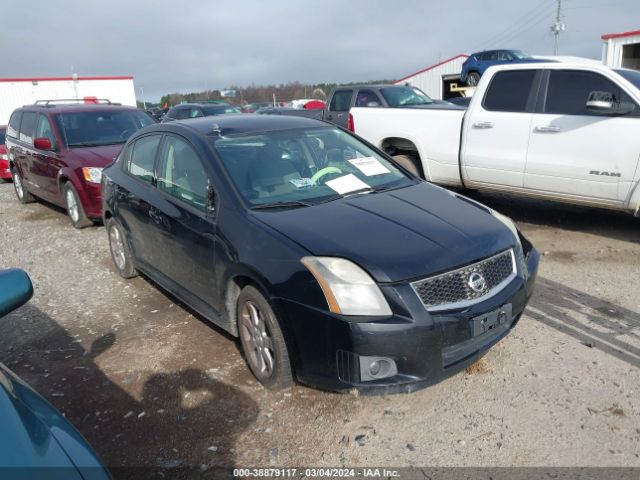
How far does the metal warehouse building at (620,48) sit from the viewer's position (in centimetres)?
1852

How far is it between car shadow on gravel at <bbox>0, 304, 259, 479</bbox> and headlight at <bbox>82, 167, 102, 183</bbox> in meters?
3.38

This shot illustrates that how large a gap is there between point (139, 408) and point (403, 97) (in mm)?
9339

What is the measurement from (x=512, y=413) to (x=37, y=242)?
6853 mm

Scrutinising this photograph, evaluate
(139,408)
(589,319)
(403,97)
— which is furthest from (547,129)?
(403,97)

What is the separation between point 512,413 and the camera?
305cm

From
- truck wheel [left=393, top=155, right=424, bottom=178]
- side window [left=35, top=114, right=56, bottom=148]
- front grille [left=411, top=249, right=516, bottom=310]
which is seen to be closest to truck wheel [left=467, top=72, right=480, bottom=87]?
truck wheel [left=393, top=155, right=424, bottom=178]

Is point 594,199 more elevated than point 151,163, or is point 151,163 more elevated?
point 151,163

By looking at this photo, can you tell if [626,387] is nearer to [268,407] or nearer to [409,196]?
[409,196]

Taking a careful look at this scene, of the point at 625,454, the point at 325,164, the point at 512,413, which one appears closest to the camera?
the point at 625,454

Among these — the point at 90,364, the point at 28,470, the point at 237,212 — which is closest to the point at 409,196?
the point at 237,212

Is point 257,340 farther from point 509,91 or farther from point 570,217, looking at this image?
point 570,217

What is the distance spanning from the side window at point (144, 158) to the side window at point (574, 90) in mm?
4408

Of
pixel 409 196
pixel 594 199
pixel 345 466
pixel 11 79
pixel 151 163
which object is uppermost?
pixel 11 79

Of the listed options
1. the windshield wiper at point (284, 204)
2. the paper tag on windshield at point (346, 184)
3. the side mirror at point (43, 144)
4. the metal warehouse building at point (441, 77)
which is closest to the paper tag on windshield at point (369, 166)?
the paper tag on windshield at point (346, 184)
